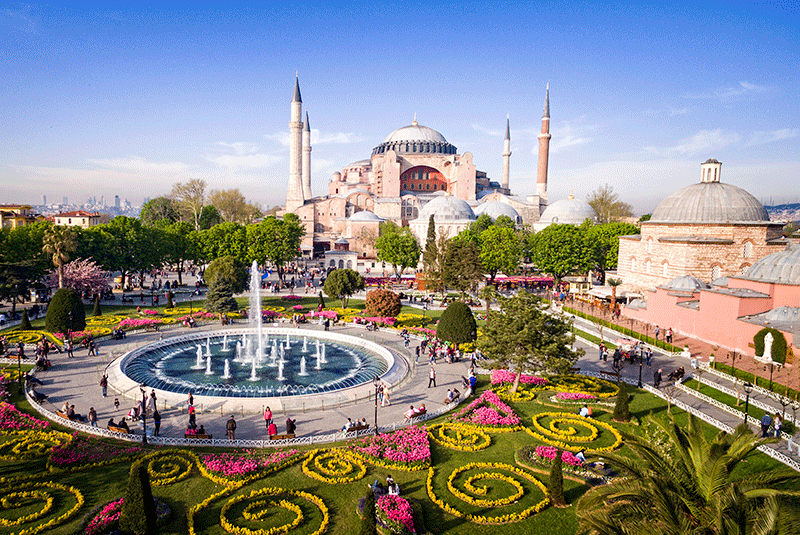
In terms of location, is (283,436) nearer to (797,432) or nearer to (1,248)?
(797,432)

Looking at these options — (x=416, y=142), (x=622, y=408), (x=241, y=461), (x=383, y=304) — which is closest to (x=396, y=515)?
(x=241, y=461)

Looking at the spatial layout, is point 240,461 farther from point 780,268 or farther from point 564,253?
point 564,253

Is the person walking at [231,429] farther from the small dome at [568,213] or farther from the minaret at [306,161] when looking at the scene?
the minaret at [306,161]

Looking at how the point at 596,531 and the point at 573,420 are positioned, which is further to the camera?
the point at 573,420

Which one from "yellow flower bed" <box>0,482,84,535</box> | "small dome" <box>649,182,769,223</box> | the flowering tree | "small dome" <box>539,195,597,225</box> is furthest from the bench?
"small dome" <box>539,195,597,225</box>

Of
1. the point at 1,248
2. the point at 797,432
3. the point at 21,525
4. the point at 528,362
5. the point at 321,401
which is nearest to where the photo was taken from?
the point at 21,525

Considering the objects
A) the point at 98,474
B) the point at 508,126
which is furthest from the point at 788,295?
the point at 508,126

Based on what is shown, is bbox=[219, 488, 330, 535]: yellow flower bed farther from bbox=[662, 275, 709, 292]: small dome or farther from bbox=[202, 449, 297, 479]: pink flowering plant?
bbox=[662, 275, 709, 292]: small dome

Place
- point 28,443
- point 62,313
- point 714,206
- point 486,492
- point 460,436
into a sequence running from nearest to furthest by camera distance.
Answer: point 486,492 < point 28,443 < point 460,436 < point 62,313 < point 714,206
